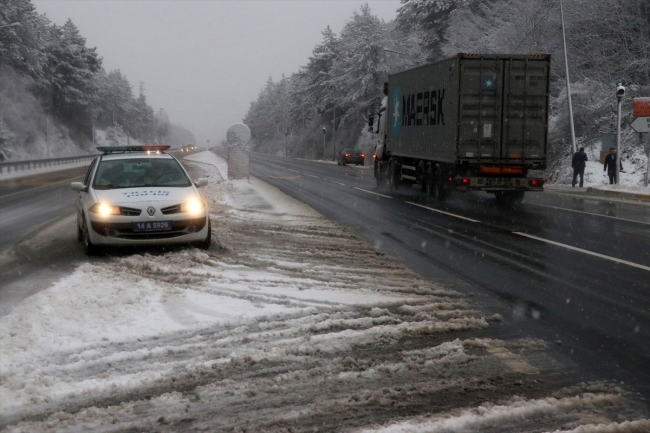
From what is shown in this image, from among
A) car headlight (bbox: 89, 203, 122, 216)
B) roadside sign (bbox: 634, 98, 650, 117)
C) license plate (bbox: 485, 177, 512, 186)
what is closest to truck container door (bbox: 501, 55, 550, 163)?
license plate (bbox: 485, 177, 512, 186)

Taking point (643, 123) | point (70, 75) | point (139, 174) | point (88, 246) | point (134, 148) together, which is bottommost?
point (88, 246)

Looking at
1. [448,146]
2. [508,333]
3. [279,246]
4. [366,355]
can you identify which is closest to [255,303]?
[366,355]

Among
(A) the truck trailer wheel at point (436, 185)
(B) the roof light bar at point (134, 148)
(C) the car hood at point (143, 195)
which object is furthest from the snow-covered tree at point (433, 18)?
(C) the car hood at point (143, 195)

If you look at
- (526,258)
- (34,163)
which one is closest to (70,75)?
(34,163)

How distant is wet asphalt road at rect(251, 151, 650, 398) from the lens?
5.67m

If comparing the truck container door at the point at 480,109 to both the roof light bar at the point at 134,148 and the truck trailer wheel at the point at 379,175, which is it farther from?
the roof light bar at the point at 134,148

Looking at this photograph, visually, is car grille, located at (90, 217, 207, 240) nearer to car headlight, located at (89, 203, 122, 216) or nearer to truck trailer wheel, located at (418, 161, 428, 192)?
car headlight, located at (89, 203, 122, 216)

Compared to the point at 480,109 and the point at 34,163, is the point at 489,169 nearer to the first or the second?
the point at 480,109

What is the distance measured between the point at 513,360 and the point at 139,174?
7.77 metres

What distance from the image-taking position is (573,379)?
4.66 m

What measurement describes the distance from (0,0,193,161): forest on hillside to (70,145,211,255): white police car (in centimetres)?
5405

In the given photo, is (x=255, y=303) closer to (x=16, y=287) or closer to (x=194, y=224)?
(x=16, y=287)

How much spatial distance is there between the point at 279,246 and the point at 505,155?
30.8 feet

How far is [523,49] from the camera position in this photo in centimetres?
4012
